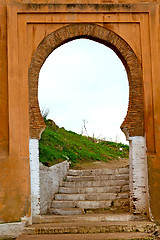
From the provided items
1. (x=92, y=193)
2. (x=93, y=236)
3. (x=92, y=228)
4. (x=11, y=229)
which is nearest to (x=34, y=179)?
(x=11, y=229)

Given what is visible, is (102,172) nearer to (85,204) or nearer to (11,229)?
(85,204)

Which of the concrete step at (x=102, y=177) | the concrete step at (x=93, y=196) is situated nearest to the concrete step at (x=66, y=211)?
the concrete step at (x=93, y=196)

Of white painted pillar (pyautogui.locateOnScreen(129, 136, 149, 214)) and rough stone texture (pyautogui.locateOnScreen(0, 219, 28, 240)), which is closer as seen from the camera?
rough stone texture (pyautogui.locateOnScreen(0, 219, 28, 240))

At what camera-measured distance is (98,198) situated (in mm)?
9641

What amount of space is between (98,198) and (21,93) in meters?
3.69

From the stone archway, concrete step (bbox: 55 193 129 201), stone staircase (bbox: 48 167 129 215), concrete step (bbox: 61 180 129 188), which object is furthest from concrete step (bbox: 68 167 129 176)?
the stone archway

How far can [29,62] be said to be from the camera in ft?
26.7

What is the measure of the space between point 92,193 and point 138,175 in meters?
2.19

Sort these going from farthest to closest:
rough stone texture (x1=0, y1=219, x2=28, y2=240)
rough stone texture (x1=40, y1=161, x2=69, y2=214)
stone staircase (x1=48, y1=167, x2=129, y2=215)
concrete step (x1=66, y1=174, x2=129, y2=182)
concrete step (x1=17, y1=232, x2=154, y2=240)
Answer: concrete step (x1=66, y1=174, x2=129, y2=182) < stone staircase (x1=48, y1=167, x2=129, y2=215) < rough stone texture (x1=40, y1=161, x2=69, y2=214) < rough stone texture (x1=0, y1=219, x2=28, y2=240) < concrete step (x1=17, y1=232, x2=154, y2=240)

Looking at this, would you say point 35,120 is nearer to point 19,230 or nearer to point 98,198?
point 19,230

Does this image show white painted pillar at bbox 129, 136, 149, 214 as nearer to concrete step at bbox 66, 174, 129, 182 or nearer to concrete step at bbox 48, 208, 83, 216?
concrete step at bbox 48, 208, 83, 216

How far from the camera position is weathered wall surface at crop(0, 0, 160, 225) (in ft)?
25.4

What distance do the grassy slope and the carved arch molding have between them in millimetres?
3980

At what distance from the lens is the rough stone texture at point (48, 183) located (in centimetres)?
871
